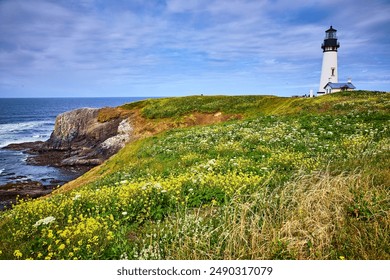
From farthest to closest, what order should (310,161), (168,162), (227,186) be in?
(168,162), (310,161), (227,186)

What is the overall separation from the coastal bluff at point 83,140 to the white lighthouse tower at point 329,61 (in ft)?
108

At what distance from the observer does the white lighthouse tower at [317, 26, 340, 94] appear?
1863 inches

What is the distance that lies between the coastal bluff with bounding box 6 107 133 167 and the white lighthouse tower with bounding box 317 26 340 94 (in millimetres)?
33030

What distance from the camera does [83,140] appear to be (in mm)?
55406

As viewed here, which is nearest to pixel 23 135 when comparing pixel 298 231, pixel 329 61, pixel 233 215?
pixel 329 61

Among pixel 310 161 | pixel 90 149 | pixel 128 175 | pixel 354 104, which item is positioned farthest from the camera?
pixel 90 149

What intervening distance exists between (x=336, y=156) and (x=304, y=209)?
6.48m

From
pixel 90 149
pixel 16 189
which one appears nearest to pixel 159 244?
pixel 16 189

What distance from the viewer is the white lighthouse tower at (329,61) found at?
4731 cm

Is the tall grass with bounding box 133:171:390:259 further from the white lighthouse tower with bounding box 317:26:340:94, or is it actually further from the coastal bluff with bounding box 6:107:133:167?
the white lighthouse tower with bounding box 317:26:340:94

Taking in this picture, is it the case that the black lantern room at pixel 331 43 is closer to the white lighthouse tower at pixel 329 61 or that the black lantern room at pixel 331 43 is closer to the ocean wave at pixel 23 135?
the white lighthouse tower at pixel 329 61

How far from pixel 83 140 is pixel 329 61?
44195mm
